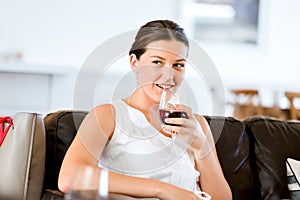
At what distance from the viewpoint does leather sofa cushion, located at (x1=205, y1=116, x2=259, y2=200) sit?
6.05 ft

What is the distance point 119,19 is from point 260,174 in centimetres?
273

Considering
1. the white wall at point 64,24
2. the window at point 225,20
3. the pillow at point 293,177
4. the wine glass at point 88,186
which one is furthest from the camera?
the window at point 225,20

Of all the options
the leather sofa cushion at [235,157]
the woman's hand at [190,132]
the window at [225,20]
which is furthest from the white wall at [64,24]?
the woman's hand at [190,132]

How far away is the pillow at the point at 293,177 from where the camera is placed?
1.81 metres

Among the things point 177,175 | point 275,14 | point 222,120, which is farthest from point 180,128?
point 275,14

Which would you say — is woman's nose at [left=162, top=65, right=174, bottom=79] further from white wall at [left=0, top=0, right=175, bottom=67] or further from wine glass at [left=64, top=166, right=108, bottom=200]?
white wall at [left=0, top=0, right=175, bottom=67]

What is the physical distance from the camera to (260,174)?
1899mm

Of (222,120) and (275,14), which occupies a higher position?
(275,14)

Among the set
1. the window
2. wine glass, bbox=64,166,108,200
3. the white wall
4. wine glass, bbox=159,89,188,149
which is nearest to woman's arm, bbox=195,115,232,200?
wine glass, bbox=159,89,188,149

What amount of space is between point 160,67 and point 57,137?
19.2 inches

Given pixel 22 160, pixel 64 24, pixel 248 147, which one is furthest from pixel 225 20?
pixel 22 160

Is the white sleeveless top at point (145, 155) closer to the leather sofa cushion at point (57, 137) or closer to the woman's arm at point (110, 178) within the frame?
the woman's arm at point (110, 178)

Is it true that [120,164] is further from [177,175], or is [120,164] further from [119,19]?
[119,19]

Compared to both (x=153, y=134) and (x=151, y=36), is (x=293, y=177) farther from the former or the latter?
(x=151, y=36)
